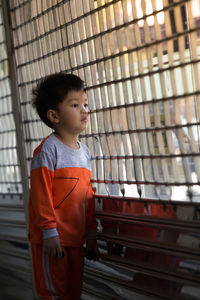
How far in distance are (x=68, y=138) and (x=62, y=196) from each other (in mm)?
234

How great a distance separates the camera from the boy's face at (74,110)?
1.47 metres

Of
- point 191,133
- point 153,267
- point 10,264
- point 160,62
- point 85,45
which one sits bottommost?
point 10,264

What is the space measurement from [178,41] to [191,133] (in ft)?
0.94

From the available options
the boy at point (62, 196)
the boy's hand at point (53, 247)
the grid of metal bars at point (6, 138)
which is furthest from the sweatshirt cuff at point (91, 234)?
the grid of metal bars at point (6, 138)

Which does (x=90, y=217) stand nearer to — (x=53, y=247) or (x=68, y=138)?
(x=53, y=247)

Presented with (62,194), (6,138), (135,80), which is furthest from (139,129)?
(6,138)

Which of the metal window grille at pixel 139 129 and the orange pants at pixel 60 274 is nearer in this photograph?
the metal window grille at pixel 139 129

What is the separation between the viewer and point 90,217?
1.54 metres

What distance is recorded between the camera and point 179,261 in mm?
1245

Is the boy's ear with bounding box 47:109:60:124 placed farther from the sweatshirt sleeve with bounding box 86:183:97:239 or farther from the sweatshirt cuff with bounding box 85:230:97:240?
the sweatshirt cuff with bounding box 85:230:97:240

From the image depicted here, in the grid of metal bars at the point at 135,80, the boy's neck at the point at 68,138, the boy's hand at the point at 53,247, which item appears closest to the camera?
the grid of metal bars at the point at 135,80

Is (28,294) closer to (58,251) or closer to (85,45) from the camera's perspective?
(58,251)

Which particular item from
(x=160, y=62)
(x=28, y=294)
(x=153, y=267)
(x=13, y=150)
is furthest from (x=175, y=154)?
(x=28, y=294)

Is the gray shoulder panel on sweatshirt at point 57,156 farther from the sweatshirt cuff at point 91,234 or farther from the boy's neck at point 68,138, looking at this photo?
the sweatshirt cuff at point 91,234
